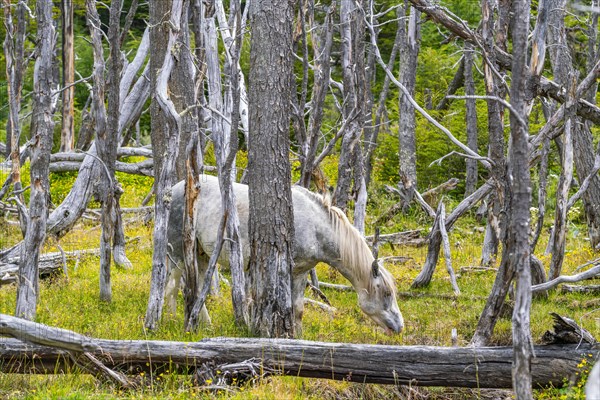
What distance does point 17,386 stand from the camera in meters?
6.88

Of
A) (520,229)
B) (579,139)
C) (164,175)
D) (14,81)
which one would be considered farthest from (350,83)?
(14,81)

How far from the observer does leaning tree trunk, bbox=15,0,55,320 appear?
8.96 meters

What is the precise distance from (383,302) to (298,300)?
1.14 meters

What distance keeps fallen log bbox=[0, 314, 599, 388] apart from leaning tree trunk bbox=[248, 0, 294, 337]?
124 centimetres

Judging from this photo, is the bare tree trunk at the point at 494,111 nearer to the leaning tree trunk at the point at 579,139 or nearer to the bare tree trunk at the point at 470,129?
the leaning tree trunk at the point at 579,139

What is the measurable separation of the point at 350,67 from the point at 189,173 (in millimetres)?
3936

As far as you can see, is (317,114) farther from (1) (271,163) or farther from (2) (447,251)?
(2) (447,251)

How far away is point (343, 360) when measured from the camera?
721 cm

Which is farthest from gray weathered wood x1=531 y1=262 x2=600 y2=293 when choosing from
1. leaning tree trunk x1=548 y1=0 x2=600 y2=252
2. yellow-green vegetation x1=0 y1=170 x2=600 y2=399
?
leaning tree trunk x1=548 y1=0 x2=600 y2=252

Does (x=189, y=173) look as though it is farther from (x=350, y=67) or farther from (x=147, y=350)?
(x=350, y=67)

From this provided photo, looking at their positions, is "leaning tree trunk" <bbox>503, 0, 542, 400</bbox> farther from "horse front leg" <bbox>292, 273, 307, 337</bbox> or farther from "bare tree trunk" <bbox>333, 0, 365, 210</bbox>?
"bare tree trunk" <bbox>333, 0, 365, 210</bbox>

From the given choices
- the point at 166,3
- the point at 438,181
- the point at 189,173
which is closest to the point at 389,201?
the point at 438,181

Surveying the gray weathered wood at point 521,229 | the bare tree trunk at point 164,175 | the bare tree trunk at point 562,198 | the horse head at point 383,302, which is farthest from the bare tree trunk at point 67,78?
the gray weathered wood at point 521,229

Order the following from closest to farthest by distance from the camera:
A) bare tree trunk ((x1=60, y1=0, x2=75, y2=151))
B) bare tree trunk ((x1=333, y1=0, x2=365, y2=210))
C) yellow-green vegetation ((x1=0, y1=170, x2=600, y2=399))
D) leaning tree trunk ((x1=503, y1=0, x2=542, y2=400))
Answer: leaning tree trunk ((x1=503, y1=0, x2=542, y2=400)) → yellow-green vegetation ((x1=0, y1=170, x2=600, y2=399)) → bare tree trunk ((x1=333, y1=0, x2=365, y2=210)) → bare tree trunk ((x1=60, y1=0, x2=75, y2=151))
